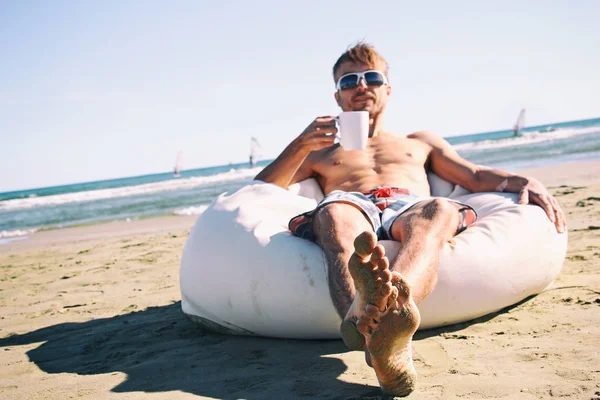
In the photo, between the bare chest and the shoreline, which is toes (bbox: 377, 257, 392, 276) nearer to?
the bare chest

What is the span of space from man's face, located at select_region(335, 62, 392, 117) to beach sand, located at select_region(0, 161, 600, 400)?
53.0 inches

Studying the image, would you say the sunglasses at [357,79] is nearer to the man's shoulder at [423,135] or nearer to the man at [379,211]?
the man at [379,211]

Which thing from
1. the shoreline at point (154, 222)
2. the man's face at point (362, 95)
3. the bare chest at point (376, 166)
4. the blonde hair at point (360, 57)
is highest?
the blonde hair at point (360, 57)

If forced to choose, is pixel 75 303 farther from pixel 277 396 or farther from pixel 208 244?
pixel 277 396

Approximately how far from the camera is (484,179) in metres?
2.99

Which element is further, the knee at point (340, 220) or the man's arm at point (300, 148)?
the man's arm at point (300, 148)

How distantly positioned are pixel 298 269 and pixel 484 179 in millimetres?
1398

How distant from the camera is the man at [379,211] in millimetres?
1441

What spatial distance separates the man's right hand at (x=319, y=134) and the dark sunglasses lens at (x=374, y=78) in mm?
677

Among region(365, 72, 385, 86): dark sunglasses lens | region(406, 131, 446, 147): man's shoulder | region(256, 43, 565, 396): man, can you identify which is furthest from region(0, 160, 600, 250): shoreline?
region(365, 72, 385, 86): dark sunglasses lens

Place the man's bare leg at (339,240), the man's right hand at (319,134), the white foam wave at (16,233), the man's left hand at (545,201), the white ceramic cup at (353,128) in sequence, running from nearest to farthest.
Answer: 1. the man's bare leg at (339,240)
2. the white ceramic cup at (353,128)
3. the man's right hand at (319,134)
4. the man's left hand at (545,201)
5. the white foam wave at (16,233)

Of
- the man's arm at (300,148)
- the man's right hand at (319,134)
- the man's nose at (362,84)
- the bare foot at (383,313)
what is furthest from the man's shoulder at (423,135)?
the bare foot at (383,313)

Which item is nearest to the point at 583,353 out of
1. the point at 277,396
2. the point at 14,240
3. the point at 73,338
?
the point at 277,396

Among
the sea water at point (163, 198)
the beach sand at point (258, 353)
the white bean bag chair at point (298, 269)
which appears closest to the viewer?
the beach sand at point (258, 353)
